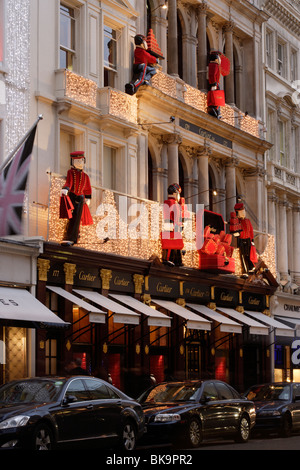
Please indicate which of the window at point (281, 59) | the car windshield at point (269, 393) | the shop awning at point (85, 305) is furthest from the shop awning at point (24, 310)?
the window at point (281, 59)

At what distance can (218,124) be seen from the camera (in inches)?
1435

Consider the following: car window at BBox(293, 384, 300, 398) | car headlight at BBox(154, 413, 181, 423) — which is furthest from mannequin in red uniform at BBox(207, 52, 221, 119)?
car headlight at BBox(154, 413, 181, 423)

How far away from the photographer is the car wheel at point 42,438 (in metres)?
16.7

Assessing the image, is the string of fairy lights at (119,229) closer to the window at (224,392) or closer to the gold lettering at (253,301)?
the gold lettering at (253,301)

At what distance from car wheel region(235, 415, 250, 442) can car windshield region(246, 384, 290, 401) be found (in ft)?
10.6

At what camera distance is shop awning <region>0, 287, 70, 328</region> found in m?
23.6

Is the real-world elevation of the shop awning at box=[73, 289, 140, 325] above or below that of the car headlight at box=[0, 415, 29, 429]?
above

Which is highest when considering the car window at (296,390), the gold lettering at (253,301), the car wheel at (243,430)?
the gold lettering at (253,301)

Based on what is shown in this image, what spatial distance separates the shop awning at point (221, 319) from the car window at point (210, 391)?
960cm

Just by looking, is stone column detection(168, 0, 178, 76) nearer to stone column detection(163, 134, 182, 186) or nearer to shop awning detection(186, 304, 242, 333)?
stone column detection(163, 134, 182, 186)

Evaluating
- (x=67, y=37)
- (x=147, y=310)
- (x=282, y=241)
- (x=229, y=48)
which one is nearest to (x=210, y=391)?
(x=147, y=310)

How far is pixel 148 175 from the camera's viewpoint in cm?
3416

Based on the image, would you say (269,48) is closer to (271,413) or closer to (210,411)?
(271,413)

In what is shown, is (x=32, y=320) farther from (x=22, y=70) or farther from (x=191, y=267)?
(x=191, y=267)
